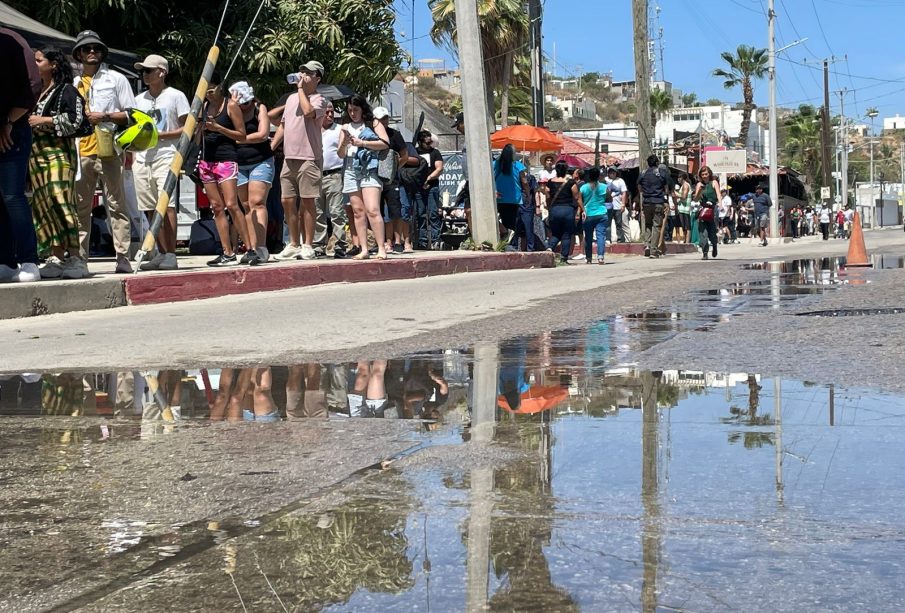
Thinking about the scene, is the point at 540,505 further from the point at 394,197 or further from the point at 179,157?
the point at 394,197

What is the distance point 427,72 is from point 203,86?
11681 centimetres

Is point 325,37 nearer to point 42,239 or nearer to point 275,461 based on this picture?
point 42,239

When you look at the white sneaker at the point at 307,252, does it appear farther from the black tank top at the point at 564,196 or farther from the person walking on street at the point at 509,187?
the black tank top at the point at 564,196

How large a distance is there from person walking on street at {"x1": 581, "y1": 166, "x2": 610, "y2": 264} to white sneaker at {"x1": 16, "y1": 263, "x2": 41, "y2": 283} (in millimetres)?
10940

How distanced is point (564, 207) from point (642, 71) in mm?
10054

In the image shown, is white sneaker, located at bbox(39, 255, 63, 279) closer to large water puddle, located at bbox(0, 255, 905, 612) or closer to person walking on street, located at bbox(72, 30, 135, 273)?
person walking on street, located at bbox(72, 30, 135, 273)

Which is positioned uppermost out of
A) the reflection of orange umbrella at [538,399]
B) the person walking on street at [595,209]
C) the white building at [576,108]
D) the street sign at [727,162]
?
the white building at [576,108]

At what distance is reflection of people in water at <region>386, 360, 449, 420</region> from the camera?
4953 millimetres

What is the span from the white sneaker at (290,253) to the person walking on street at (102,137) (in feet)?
9.24

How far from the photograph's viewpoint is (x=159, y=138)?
1138cm

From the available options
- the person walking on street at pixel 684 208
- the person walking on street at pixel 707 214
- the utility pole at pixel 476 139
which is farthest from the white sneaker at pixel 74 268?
the person walking on street at pixel 684 208

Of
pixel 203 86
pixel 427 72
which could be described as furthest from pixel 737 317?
pixel 427 72

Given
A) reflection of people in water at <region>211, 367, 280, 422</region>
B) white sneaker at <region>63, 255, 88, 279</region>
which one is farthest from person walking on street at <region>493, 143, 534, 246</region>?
reflection of people in water at <region>211, 367, 280, 422</region>

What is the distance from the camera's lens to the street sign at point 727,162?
50.1 metres
